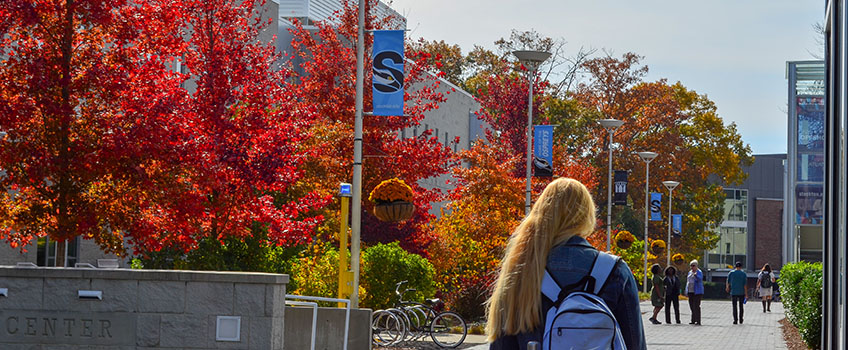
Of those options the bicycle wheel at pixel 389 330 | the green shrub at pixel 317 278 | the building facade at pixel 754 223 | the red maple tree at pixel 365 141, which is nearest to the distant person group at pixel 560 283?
the bicycle wheel at pixel 389 330

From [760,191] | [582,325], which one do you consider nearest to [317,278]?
[582,325]

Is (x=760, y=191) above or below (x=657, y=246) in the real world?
above

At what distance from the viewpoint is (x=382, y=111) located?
65.7 feet

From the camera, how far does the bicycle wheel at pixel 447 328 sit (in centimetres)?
2130

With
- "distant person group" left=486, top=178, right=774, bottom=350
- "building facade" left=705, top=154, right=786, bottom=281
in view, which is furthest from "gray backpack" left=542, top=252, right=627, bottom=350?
"building facade" left=705, top=154, right=786, bottom=281

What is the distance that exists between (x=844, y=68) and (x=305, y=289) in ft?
44.3

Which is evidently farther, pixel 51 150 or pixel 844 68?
pixel 51 150

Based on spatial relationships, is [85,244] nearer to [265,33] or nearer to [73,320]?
[265,33]

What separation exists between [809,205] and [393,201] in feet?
35.5

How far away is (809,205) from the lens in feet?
89.5

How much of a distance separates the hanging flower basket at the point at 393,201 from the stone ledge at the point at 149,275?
36.9 feet

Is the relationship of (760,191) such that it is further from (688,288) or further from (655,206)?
(688,288)

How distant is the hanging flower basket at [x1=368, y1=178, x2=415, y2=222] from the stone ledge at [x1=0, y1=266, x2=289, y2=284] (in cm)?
1125

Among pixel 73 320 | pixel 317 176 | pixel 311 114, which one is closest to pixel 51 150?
pixel 73 320
